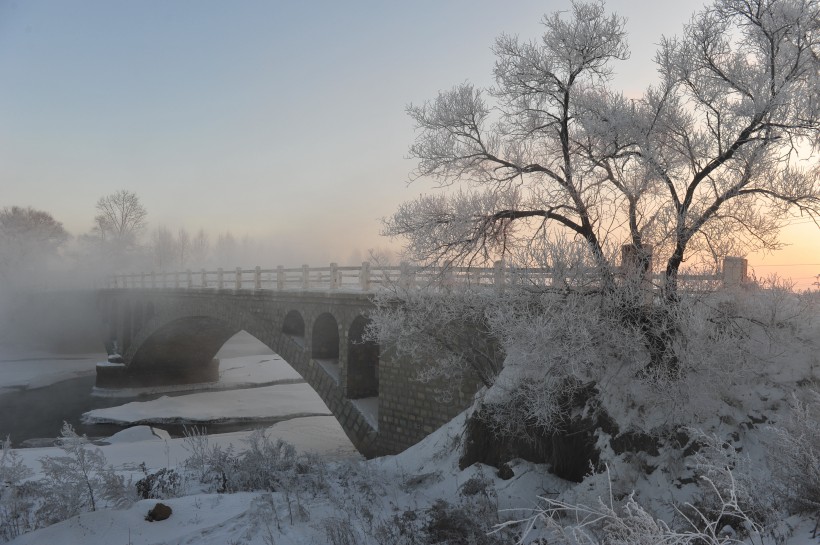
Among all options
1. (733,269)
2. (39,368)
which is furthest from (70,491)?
(39,368)

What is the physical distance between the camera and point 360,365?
50.9 ft

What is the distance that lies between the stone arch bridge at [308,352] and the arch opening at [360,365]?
1.1 inches

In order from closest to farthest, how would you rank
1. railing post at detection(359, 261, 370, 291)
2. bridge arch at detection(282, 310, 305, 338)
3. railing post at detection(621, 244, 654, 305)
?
1. railing post at detection(621, 244, 654, 305)
2. railing post at detection(359, 261, 370, 291)
3. bridge arch at detection(282, 310, 305, 338)

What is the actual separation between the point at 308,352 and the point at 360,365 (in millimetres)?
2473

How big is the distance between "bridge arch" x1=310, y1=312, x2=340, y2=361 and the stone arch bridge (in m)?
0.03

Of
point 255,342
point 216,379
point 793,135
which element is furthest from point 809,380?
point 255,342

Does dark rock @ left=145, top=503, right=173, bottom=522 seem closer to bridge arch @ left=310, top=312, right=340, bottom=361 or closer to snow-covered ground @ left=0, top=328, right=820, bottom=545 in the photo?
snow-covered ground @ left=0, top=328, right=820, bottom=545

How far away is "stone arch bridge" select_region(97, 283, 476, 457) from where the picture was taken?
12.8m

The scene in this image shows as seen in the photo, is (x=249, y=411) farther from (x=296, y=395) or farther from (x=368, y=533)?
(x=368, y=533)

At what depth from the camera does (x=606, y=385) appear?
7824mm

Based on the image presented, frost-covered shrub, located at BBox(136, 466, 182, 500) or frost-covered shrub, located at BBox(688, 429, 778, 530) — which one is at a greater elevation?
frost-covered shrub, located at BBox(688, 429, 778, 530)

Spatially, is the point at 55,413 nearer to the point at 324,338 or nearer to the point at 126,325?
the point at 126,325

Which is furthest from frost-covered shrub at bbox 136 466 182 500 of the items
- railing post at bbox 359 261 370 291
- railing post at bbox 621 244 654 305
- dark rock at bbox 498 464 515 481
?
railing post at bbox 621 244 654 305

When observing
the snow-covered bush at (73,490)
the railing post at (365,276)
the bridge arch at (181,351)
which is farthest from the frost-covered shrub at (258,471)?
the bridge arch at (181,351)
